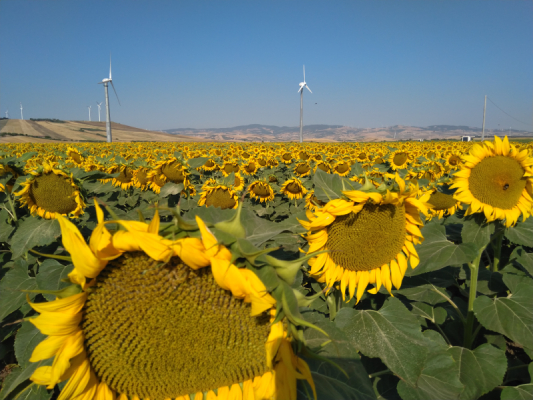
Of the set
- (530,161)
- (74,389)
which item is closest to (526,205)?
(530,161)

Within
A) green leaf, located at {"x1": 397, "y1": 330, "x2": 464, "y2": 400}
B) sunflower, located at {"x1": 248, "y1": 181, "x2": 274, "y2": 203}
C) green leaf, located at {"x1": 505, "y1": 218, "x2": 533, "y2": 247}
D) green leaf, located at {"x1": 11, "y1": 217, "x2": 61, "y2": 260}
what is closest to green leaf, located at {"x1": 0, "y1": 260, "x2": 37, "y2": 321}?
green leaf, located at {"x1": 11, "y1": 217, "x2": 61, "y2": 260}

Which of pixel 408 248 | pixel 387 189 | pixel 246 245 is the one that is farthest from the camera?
pixel 408 248

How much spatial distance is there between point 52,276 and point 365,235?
6.17 ft

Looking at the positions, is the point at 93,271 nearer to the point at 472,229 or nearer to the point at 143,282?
the point at 143,282

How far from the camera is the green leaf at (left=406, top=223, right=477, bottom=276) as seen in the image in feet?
6.97

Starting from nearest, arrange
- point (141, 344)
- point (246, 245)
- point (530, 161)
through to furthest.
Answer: point (246, 245)
point (141, 344)
point (530, 161)

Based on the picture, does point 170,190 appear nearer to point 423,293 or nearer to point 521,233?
point 423,293

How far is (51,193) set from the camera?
3076 mm

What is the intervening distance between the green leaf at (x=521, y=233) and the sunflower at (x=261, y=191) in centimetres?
460

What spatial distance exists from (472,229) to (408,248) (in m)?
1.17

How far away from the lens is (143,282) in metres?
0.77

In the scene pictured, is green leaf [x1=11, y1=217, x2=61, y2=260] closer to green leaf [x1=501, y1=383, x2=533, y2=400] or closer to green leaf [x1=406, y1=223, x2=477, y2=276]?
green leaf [x1=406, y1=223, x2=477, y2=276]

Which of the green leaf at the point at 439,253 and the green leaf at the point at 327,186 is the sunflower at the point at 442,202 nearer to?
the green leaf at the point at 439,253

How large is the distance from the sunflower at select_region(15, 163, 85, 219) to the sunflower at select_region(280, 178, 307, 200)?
450 cm
